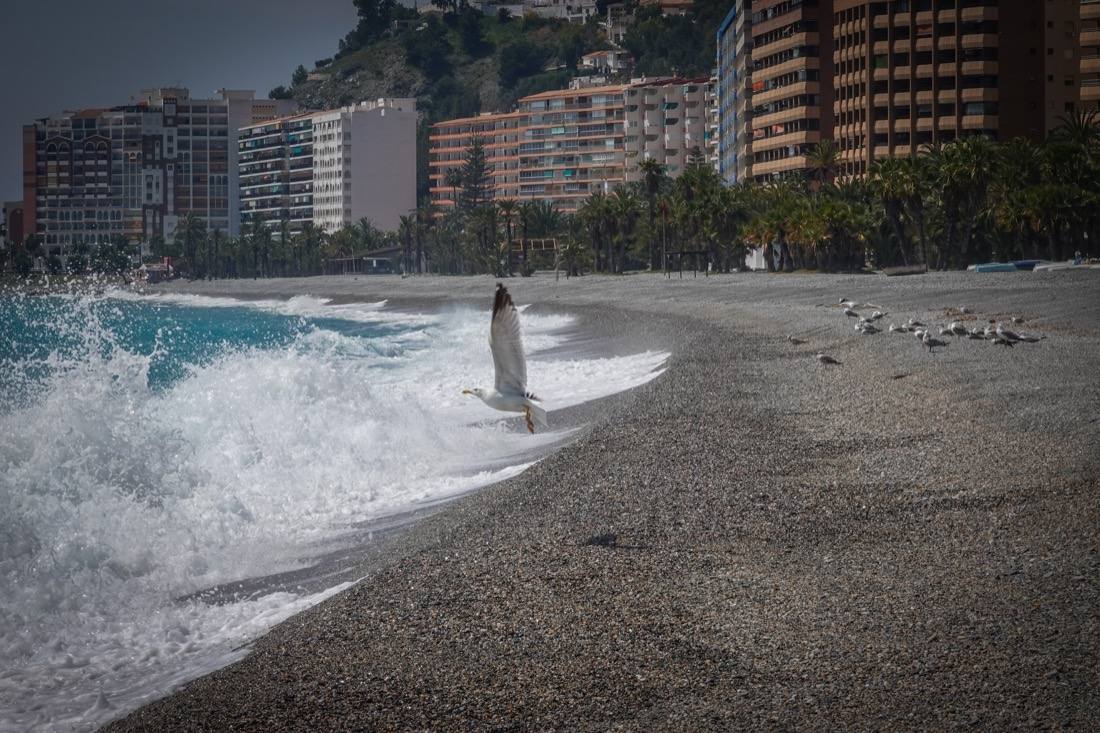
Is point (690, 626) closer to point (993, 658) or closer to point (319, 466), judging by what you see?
point (993, 658)

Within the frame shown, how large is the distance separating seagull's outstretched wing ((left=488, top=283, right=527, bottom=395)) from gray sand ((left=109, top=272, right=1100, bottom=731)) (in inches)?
45.2

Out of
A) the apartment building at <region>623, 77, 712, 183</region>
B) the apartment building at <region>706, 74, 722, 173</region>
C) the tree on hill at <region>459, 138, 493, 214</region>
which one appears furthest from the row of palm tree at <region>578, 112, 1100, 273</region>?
the tree on hill at <region>459, 138, 493, 214</region>

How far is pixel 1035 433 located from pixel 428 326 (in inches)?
2379

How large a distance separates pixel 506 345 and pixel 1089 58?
108 metres

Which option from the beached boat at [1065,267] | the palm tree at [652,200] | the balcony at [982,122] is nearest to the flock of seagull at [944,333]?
the beached boat at [1065,267]

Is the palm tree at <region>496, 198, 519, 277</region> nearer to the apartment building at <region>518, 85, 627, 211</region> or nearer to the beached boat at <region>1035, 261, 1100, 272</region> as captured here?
the apartment building at <region>518, 85, 627, 211</region>

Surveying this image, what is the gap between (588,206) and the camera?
118 meters

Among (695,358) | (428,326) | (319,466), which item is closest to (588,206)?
(428,326)

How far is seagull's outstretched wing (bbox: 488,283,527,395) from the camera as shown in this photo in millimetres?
13281

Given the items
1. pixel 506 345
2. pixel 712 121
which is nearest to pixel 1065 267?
pixel 506 345

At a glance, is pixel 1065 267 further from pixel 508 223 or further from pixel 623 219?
pixel 508 223

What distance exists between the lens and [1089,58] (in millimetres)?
108438

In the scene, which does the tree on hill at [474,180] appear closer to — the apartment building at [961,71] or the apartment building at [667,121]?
the apartment building at [667,121]

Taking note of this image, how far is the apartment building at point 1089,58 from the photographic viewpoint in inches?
4235
